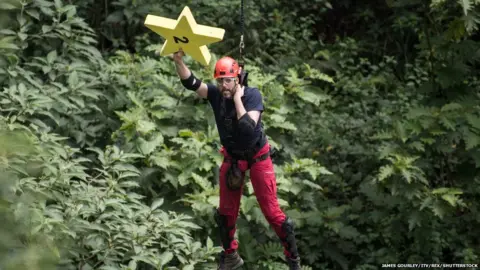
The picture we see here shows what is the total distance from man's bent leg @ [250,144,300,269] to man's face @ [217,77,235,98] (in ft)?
2.10

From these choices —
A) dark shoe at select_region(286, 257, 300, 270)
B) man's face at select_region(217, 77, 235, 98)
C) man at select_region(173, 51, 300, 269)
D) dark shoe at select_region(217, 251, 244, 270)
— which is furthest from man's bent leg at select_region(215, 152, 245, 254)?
man's face at select_region(217, 77, 235, 98)

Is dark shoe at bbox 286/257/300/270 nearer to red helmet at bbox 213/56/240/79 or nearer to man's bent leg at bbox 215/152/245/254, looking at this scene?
man's bent leg at bbox 215/152/245/254

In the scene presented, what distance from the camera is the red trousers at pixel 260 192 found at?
6.29 metres

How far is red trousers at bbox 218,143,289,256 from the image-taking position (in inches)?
247

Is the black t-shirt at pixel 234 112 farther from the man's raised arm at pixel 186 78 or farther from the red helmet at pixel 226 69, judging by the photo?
the red helmet at pixel 226 69

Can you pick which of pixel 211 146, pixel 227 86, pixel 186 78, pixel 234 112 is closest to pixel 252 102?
pixel 234 112

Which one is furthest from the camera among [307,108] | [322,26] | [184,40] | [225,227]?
[322,26]

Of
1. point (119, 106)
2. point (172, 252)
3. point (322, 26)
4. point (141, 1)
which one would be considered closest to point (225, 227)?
point (172, 252)

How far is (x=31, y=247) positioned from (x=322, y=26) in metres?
11.9

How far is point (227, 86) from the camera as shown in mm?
5895

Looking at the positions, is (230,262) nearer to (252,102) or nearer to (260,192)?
(260,192)

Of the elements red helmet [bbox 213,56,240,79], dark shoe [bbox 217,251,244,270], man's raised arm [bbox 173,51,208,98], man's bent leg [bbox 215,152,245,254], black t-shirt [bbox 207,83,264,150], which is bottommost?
dark shoe [bbox 217,251,244,270]

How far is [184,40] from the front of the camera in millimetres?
5656

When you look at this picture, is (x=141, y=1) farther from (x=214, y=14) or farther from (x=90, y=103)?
(x=90, y=103)
